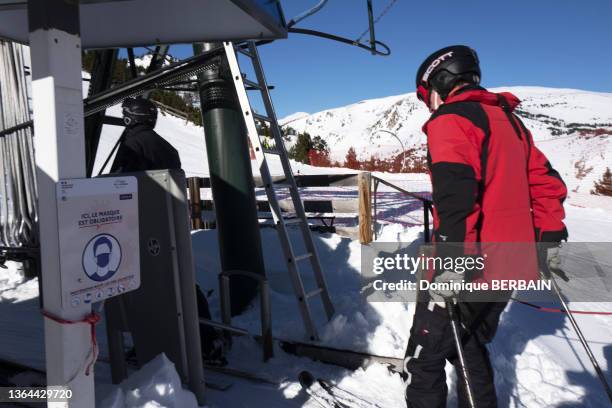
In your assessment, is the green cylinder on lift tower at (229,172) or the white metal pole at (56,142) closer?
the white metal pole at (56,142)

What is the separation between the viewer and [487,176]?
217 cm

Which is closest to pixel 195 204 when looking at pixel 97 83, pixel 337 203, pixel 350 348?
pixel 337 203

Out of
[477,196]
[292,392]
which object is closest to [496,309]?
[477,196]

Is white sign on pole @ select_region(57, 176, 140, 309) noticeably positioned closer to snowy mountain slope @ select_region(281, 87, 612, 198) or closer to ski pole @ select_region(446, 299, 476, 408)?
ski pole @ select_region(446, 299, 476, 408)

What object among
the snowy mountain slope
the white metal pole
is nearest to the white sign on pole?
the white metal pole

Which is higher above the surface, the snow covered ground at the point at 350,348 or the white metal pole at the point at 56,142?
the white metal pole at the point at 56,142

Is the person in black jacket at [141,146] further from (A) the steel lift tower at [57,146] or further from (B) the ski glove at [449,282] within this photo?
(B) the ski glove at [449,282]

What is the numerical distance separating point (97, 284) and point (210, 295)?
327 cm

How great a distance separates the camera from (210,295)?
4773 millimetres

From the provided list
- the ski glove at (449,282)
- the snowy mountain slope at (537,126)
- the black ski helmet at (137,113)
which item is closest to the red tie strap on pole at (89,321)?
the ski glove at (449,282)

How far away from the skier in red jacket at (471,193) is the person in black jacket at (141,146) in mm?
2019

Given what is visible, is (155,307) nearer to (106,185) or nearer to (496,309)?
(106,185)

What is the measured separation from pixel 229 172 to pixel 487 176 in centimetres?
272

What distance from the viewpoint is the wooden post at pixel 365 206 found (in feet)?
19.6
